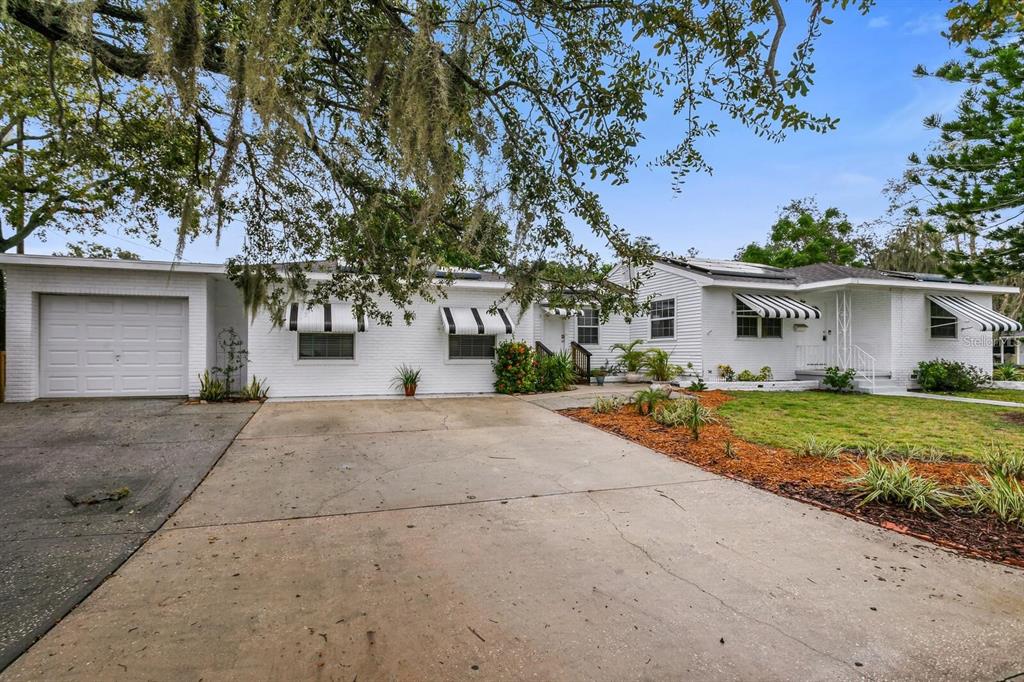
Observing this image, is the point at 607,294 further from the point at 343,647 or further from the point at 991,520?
the point at 991,520

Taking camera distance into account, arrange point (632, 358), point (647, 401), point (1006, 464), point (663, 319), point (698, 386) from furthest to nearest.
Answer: point (663, 319) → point (632, 358) → point (698, 386) → point (647, 401) → point (1006, 464)

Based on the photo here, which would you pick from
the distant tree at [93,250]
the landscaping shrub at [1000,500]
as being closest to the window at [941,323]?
the landscaping shrub at [1000,500]

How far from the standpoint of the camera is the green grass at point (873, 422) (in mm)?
6691

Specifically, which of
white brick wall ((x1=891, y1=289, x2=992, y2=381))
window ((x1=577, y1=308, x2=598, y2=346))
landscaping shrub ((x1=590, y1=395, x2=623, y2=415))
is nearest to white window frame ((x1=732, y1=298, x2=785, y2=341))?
white brick wall ((x1=891, y1=289, x2=992, y2=381))

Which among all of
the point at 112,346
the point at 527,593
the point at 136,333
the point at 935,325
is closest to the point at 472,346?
the point at 136,333

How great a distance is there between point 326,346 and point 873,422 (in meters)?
11.5

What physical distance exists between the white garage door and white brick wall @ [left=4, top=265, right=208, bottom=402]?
0.66 ft

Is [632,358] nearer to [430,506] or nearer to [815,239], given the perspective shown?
[430,506]

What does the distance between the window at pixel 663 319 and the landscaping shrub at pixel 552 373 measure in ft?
12.1

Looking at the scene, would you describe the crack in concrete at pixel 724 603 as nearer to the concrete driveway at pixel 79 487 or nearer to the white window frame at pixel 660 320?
the concrete driveway at pixel 79 487

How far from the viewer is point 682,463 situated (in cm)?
566

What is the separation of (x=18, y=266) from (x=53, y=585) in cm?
1066

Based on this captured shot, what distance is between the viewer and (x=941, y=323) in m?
14.2

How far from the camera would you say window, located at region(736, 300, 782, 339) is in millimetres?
14094
